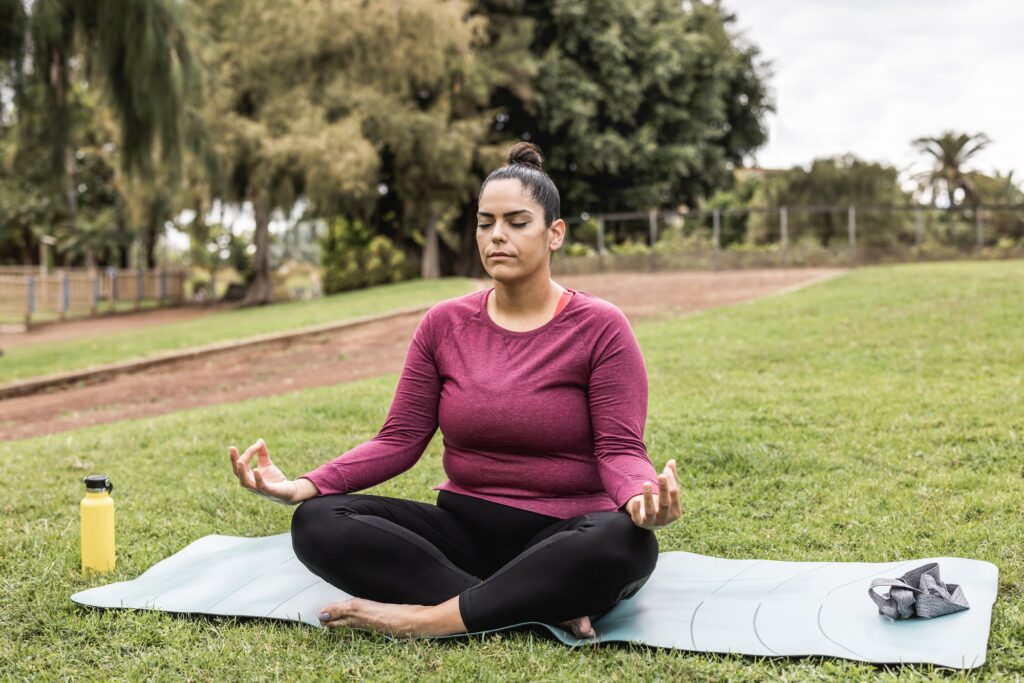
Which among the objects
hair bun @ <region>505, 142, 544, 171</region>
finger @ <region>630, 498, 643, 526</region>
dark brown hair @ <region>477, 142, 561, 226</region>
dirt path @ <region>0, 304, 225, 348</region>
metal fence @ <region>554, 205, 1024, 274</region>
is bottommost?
dirt path @ <region>0, 304, 225, 348</region>

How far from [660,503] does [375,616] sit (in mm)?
1047

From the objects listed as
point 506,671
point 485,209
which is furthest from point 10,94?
point 506,671

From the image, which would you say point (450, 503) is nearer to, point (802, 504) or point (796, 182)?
point (802, 504)

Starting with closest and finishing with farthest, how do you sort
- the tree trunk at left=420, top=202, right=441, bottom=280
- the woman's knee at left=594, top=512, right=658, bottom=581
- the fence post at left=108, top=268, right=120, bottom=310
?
the woman's knee at left=594, top=512, right=658, bottom=581 < the tree trunk at left=420, top=202, right=441, bottom=280 < the fence post at left=108, top=268, right=120, bottom=310

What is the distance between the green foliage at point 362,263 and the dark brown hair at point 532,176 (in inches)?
836

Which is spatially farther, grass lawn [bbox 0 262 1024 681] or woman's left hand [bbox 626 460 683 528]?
grass lawn [bbox 0 262 1024 681]

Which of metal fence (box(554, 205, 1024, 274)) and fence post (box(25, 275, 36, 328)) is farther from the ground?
metal fence (box(554, 205, 1024, 274))

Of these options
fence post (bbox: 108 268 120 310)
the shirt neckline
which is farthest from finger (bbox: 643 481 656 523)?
fence post (bbox: 108 268 120 310)

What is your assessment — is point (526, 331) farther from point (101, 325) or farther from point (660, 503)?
point (101, 325)

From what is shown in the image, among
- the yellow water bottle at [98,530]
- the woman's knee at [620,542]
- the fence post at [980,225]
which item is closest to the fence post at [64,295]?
the yellow water bottle at [98,530]

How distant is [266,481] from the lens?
303cm

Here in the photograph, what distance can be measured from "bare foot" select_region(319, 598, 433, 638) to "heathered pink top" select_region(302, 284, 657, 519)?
0.39 metres

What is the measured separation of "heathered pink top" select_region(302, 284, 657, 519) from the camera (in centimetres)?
314

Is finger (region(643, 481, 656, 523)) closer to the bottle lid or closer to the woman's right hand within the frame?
the woman's right hand
